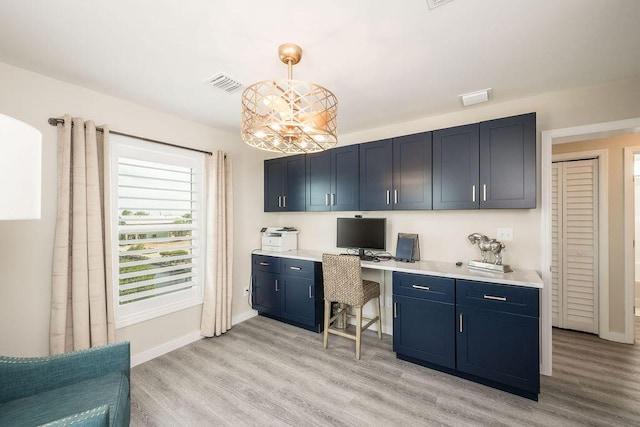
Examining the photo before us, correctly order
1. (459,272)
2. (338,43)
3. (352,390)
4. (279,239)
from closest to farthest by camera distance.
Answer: (338,43) → (352,390) → (459,272) → (279,239)

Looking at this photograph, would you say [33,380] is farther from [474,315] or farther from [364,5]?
[474,315]

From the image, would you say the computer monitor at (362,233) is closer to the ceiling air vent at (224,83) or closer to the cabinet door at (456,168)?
the cabinet door at (456,168)

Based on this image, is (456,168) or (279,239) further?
(279,239)

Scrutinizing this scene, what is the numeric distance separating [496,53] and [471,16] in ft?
1.60

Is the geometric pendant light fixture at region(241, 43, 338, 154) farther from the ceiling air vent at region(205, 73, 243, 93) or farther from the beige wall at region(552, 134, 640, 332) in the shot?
the beige wall at region(552, 134, 640, 332)

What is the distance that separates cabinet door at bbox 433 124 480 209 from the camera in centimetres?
259

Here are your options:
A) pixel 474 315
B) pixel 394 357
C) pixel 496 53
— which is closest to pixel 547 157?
pixel 496 53

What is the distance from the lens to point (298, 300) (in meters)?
3.37

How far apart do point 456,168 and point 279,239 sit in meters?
2.30

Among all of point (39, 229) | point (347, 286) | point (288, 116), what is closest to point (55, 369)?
point (39, 229)

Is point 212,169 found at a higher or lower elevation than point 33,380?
higher

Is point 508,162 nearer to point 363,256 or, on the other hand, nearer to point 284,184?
point 363,256

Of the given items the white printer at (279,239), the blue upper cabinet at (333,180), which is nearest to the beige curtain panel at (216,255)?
the white printer at (279,239)

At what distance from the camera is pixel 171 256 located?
2959 mm
